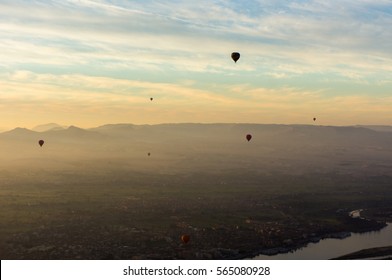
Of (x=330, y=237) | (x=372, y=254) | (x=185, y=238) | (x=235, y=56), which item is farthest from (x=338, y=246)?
(x=235, y=56)

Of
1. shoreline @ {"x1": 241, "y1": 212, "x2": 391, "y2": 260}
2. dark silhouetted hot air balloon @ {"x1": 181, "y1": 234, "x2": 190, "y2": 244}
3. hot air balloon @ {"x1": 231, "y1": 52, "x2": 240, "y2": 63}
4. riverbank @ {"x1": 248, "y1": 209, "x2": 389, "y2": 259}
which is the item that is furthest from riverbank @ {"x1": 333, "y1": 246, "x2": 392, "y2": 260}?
hot air balloon @ {"x1": 231, "y1": 52, "x2": 240, "y2": 63}

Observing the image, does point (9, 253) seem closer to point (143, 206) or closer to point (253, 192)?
point (143, 206)

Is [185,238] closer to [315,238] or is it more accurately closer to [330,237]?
[315,238]

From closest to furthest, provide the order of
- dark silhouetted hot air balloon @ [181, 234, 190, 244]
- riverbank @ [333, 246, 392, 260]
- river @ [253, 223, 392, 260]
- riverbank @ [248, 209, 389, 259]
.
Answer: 1. riverbank @ [333, 246, 392, 260]
2. river @ [253, 223, 392, 260]
3. riverbank @ [248, 209, 389, 259]
4. dark silhouetted hot air balloon @ [181, 234, 190, 244]

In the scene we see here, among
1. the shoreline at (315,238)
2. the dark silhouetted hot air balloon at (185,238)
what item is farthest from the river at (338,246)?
the dark silhouetted hot air balloon at (185,238)

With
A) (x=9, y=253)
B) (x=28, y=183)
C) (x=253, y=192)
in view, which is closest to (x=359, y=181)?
(x=253, y=192)

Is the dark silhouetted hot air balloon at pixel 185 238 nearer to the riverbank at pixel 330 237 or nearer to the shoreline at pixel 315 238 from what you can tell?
the shoreline at pixel 315 238

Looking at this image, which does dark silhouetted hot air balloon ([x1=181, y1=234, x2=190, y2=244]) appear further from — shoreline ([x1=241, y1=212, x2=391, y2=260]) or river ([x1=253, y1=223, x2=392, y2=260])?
river ([x1=253, y1=223, x2=392, y2=260])

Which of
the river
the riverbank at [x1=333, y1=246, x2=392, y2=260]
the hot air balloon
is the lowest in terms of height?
the river
